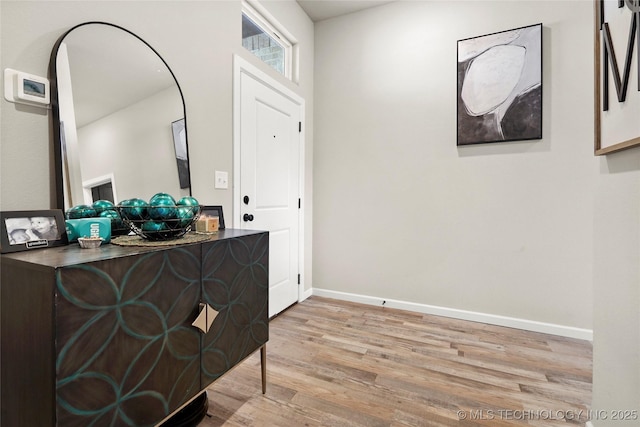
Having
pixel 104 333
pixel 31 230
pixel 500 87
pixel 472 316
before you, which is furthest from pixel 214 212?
pixel 500 87

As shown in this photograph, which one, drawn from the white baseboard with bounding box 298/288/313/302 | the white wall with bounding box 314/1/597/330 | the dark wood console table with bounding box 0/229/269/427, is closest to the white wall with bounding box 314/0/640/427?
the white wall with bounding box 314/1/597/330

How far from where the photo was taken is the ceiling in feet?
9.37

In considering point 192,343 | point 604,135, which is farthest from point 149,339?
point 604,135

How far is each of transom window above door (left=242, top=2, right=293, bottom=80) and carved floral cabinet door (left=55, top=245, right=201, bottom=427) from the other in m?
1.95

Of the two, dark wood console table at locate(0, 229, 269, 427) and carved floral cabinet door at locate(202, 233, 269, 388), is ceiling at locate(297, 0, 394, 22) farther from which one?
dark wood console table at locate(0, 229, 269, 427)

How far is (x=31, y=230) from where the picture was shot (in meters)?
0.95

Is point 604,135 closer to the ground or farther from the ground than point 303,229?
farther from the ground

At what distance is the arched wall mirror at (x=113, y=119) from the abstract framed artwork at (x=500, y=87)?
227cm

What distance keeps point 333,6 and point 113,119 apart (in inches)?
98.0

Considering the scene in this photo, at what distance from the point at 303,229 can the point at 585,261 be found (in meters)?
2.36

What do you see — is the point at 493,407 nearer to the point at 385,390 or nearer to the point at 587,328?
the point at 385,390

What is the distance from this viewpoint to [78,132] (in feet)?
4.00

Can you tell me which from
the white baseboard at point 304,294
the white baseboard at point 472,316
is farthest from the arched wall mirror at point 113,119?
the white baseboard at point 472,316

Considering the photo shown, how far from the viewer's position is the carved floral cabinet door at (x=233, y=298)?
1197 millimetres
